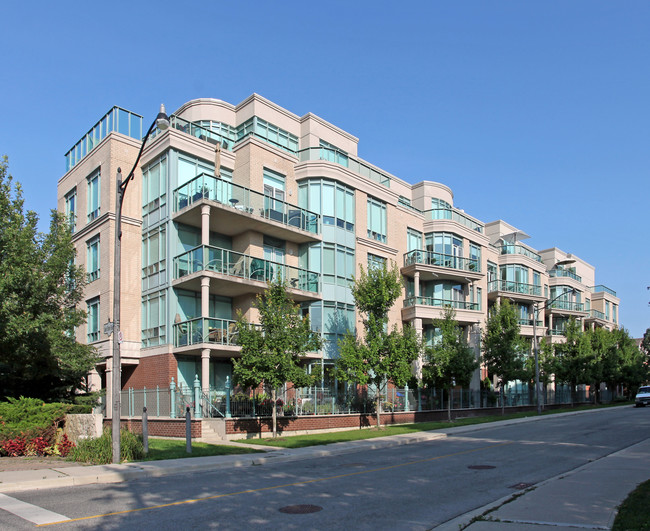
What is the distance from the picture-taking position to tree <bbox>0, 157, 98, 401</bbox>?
19594 mm

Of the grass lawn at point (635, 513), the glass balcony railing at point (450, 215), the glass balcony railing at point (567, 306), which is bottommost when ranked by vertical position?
the grass lawn at point (635, 513)

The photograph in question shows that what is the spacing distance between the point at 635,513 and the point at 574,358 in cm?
4716

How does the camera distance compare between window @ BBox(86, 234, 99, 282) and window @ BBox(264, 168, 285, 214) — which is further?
window @ BBox(86, 234, 99, 282)

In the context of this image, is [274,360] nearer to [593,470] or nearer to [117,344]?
[117,344]

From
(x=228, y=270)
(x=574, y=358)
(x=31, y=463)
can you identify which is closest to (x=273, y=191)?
(x=228, y=270)

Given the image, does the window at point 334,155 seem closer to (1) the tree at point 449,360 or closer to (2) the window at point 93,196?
(1) the tree at point 449,360

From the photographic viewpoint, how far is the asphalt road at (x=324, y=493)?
9125 millimetres

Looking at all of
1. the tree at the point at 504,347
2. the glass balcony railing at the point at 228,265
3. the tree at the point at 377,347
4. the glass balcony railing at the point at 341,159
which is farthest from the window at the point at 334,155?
the tree at the point at 504,347

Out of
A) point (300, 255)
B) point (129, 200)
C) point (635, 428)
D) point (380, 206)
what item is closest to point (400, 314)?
point (380, 206)

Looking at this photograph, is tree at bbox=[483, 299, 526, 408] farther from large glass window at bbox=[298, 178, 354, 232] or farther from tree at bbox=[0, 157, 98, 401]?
tree at bbox=[0, 157, 98, 401]

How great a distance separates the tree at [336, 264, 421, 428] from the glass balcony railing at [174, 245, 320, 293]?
3.64 m

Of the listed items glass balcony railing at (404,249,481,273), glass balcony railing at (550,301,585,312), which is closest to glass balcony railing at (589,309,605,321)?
glass balcony railing at (550,301,585,312)

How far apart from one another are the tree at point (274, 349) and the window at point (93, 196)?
38.5 ft

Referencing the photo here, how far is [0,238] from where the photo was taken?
19.7m
